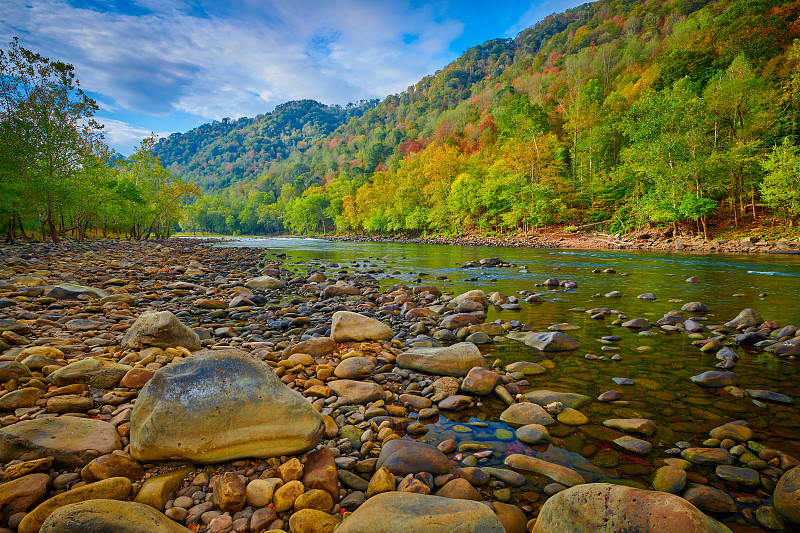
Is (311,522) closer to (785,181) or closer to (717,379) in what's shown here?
(717,379)

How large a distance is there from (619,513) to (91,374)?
4715 mm

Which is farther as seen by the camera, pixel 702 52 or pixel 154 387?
pixel 702 52

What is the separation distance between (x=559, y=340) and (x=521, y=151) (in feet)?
134

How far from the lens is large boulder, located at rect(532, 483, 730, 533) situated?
182 cm

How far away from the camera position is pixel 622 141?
40.5m

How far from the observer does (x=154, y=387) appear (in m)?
2.80

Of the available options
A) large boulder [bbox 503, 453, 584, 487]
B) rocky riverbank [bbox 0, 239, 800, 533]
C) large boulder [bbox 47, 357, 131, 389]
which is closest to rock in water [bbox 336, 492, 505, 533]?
rocky riverbank [bbox 0, 239, 800, 533]

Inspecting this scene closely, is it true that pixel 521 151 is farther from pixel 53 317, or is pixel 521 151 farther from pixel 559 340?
pixel 53 317

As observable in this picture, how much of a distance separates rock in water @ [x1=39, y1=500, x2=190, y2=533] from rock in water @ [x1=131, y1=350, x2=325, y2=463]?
2.14 ft

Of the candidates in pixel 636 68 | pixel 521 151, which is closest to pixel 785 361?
pixel 521 151

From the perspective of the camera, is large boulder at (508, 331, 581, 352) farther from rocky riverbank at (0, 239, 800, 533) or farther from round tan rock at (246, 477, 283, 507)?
round tan rock at (246, 477, 283, 507)

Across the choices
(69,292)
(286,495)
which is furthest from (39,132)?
(286,495)

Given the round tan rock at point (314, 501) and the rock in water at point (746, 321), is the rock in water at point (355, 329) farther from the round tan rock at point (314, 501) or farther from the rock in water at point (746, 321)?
the rock in water at point (746, 321)

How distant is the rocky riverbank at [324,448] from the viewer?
6.51 ft
